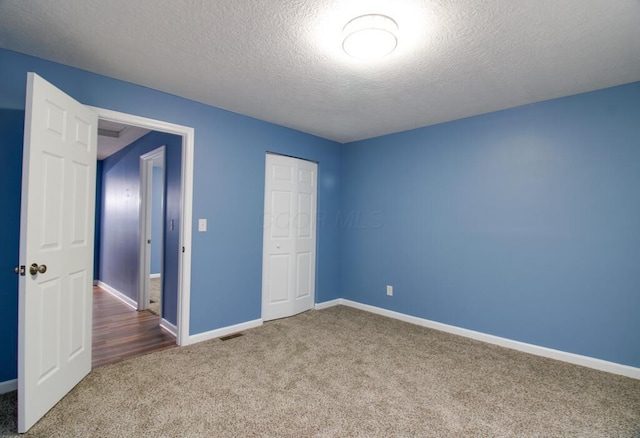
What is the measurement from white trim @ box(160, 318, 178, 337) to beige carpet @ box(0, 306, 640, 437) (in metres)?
0.54

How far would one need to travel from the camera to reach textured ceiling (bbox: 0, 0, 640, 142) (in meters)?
1.78

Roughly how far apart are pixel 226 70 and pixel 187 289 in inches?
82.7

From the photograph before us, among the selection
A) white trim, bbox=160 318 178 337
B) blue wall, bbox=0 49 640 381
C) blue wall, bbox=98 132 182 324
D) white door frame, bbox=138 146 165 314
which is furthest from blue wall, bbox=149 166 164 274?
blue wall, bbox=0 49 640 381

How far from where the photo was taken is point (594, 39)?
6.59 feet

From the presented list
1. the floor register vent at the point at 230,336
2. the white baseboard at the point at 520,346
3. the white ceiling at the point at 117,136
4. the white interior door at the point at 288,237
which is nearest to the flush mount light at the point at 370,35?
the white interior door at the point at 288,237

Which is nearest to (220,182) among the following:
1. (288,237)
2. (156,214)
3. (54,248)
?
(288,237)

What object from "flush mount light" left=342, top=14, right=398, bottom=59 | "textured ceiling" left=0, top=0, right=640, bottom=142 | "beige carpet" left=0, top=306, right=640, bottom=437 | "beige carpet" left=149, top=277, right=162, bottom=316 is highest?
"textured ceiling" left=0, top=0, right=640, bottom=142

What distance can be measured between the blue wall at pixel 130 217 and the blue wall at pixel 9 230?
4.44 feet

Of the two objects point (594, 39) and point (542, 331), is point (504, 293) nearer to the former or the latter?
point (542, 331)

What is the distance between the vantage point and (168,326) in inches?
142

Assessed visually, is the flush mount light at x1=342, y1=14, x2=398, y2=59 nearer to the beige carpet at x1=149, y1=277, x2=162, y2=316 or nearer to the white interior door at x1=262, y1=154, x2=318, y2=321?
the white interior door at x1=262, y1=154, x2=318, y2=321

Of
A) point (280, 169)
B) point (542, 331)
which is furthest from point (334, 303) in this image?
point (542, 331)

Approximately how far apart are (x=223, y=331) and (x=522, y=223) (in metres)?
3.35

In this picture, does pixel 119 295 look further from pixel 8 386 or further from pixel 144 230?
pixel 8 386
